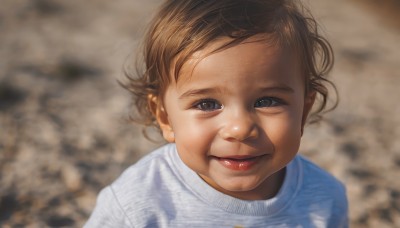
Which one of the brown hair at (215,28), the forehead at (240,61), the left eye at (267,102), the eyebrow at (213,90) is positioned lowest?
the left eye at (267,102)

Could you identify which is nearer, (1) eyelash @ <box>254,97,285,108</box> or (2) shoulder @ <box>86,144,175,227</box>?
(1) eyelash @ <box>254,97,285,108</box>

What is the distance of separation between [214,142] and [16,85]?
2.08 meters

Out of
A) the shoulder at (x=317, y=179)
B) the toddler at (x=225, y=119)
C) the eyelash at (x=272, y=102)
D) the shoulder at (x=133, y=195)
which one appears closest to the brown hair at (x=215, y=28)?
the toddler at (x=225, y=119)

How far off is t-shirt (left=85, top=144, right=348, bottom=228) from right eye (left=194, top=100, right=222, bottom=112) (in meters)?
0.28

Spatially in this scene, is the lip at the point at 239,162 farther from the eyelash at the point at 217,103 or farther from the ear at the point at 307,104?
the ear at the point at 307,104

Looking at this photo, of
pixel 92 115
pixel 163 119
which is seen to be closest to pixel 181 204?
pixel 163 119

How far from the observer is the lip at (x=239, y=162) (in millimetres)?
1493

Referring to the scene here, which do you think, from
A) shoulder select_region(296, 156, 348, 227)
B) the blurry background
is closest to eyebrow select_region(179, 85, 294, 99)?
shoulder select_region(296, 156, 348, 227)

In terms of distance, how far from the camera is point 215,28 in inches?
57.2

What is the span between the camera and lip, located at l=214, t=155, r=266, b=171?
4.90ft

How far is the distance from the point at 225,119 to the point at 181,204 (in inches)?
14.5

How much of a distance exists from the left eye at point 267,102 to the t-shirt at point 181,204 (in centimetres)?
33

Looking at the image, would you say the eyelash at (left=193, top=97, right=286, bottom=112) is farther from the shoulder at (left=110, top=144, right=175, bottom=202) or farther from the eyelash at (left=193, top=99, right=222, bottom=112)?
the shoulder at (left=110, top=144, right=175, bottom=202)

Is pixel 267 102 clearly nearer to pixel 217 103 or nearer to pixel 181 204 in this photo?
pixel 217 103
